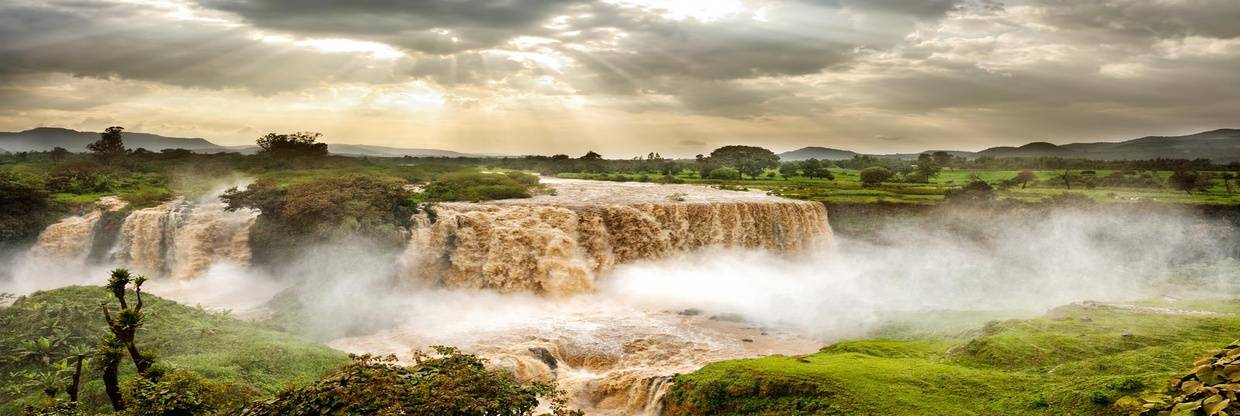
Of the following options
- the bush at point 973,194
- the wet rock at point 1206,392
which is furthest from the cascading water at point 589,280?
the bush at point 973,194

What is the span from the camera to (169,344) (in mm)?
14883

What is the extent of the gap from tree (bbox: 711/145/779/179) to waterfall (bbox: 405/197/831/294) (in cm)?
4882

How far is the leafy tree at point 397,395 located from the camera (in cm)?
635

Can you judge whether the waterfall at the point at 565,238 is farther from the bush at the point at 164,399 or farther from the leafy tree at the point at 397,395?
the leafy tree at the point at 397,395

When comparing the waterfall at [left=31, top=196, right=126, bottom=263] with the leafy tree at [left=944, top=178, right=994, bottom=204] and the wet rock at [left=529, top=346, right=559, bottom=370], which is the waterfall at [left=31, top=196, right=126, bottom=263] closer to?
the wet rock at [left=529, top=346, right=559, bottom=370]

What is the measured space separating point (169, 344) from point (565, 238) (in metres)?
→ 16.0

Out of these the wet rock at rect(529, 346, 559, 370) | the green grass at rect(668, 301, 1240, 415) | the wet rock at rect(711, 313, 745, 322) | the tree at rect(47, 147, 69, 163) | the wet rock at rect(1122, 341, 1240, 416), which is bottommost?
the wet rock at rect(711, 313, 745, 322)

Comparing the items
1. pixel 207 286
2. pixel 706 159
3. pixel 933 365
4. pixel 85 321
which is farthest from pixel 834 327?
pixel 706 159

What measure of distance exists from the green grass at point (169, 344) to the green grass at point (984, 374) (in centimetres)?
863

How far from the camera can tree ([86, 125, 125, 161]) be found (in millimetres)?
49872

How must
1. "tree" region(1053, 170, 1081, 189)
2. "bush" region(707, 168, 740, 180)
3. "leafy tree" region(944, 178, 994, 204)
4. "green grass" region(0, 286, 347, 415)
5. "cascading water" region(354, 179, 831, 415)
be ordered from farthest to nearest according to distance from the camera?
"bush" region(707, 168, 740, 180)
"tree" region(1053, 170, 1081, 189)
"leafy tree" region(944, 178, 994, 204)
"cascading water" region(354, 179, 831, 415)
"green grass" region(0, 286, 347, 415)

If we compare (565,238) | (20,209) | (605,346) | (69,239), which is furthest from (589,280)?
(20,209)

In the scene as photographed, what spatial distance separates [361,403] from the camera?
629cm

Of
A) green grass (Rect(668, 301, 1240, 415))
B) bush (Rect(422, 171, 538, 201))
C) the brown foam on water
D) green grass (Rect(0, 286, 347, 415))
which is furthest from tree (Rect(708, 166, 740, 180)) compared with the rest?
green grass (Rect(0, 286, 347, 415))
